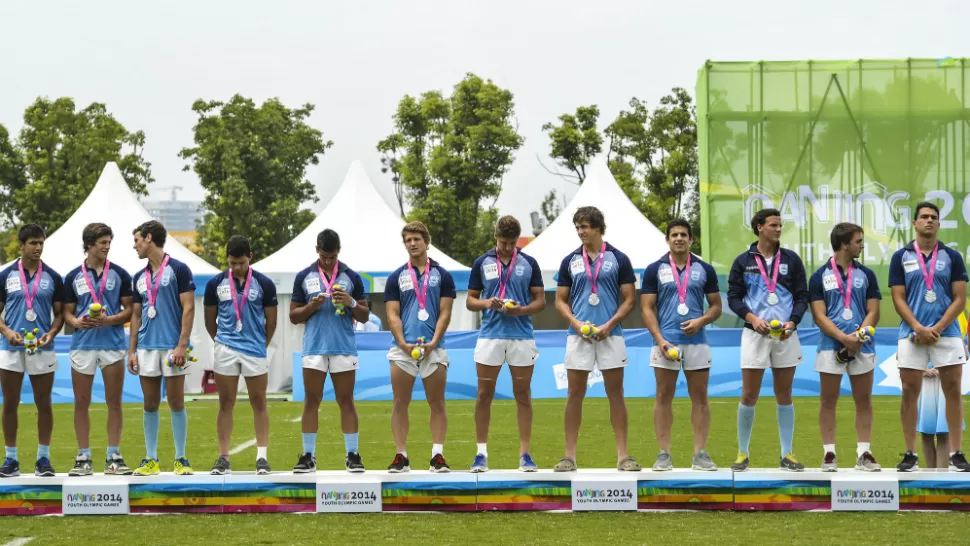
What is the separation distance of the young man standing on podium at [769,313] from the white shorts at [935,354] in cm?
76

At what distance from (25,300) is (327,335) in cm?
231

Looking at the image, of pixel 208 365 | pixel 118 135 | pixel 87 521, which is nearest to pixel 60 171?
pixel 118 135

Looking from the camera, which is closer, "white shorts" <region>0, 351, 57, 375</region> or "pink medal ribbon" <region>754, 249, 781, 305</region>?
"pink medal ribbon" <region>754, 249, 781, 305</region>

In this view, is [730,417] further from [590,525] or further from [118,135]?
[118,135]

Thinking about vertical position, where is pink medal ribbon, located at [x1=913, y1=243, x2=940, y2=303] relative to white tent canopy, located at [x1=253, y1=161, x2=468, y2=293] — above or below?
below

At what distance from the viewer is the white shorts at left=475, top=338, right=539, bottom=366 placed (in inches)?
353

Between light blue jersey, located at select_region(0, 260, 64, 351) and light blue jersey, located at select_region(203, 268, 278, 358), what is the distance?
123cm

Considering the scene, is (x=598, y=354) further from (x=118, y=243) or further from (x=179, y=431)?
(x=118, y=243)

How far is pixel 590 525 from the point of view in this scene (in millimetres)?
8008

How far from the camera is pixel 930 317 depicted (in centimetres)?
869

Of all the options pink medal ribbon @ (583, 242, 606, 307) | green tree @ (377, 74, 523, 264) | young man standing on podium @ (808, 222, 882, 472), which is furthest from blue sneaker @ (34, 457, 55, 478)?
green tree @ (377, 74, 523, 264)

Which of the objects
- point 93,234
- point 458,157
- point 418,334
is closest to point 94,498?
point 93,234

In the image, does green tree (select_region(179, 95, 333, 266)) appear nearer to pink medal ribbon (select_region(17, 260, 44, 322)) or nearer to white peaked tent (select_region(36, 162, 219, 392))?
white peaked tent (select_region(36, 162, 219, 392))

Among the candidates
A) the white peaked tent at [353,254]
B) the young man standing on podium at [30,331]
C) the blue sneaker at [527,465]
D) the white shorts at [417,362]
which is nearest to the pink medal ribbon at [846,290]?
the blue sneaker at [527,465]
